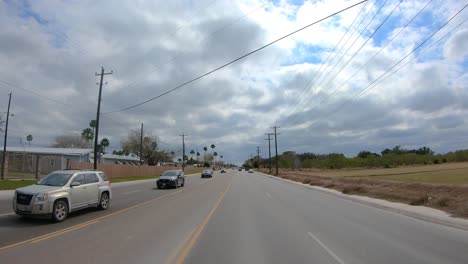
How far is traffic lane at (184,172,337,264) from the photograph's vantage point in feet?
24.2

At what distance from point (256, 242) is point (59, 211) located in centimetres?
692

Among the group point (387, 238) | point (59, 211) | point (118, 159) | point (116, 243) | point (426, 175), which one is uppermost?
point (118, 159)

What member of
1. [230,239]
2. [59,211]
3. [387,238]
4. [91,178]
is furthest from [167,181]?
[387,238]

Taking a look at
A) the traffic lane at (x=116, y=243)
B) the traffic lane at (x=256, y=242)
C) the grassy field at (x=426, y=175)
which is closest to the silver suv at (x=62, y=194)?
the traffic lane at (x=116, y=243)

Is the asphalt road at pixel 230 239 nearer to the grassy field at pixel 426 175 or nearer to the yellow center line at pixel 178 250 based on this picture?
the yellow center line at pixel 178 250

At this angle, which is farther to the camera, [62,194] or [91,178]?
[91,178]

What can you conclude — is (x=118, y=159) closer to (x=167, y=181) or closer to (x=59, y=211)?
(x=167, y=181)

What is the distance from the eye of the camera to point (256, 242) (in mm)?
9000

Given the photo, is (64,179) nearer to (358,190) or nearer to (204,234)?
(204,234)

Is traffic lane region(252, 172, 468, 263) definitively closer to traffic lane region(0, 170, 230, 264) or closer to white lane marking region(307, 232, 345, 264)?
white lane marking region(307, 232, 345, 264)

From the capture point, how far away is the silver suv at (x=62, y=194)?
466 inches

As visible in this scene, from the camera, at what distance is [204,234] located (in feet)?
33.0

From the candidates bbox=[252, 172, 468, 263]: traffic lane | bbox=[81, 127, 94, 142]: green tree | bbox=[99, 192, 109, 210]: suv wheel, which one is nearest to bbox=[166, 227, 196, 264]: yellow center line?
bbox=[252, 172, 468, 263]: traffic lane

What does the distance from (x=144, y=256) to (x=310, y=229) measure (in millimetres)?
5182
